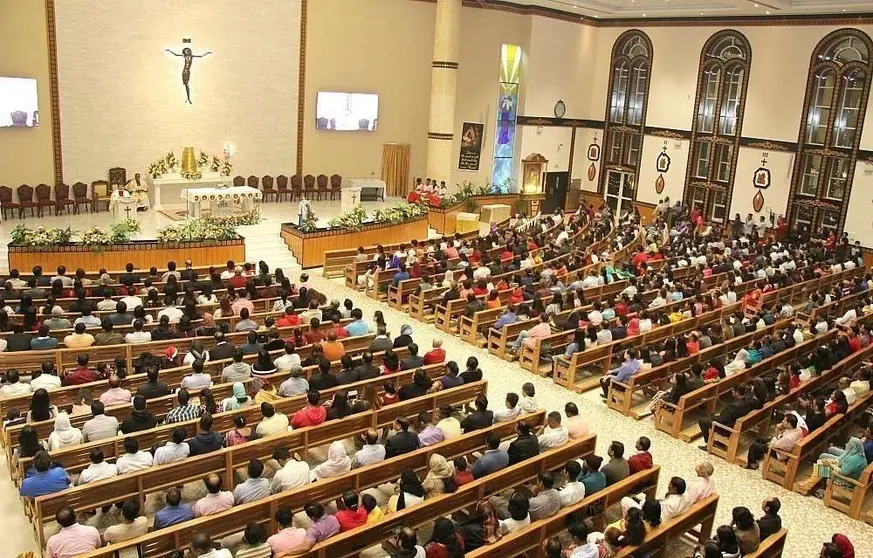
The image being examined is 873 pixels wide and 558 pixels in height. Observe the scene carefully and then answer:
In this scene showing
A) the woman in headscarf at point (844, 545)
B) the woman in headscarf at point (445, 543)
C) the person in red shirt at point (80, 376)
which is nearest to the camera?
the woman in headscarf at point (445, 543)

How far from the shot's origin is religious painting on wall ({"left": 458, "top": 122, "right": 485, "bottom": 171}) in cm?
2628

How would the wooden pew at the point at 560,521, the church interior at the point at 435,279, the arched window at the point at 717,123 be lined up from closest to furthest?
the wooden pew at the point at 560,521
the church interior at the point at 435,279
the arched window at the point at 717,123

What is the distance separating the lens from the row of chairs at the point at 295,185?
73.8ft

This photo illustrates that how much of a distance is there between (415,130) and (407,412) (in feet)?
58.2

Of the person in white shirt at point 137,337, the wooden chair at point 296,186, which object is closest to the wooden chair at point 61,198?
the wooden chair at point 296,186

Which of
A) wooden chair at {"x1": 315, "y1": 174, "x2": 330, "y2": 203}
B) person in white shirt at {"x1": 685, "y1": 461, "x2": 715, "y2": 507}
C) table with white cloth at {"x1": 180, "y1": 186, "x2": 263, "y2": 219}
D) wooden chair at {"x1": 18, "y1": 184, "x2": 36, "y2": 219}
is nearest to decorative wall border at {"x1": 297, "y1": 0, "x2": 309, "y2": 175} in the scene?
wooden chair at {"x1": 315, "y1": 174, "x2": 330, "y2": 203}

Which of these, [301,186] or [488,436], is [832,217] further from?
[488,436]

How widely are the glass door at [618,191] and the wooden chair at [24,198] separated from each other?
1857cm

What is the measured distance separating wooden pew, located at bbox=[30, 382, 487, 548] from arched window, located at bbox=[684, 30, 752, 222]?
62.4ft

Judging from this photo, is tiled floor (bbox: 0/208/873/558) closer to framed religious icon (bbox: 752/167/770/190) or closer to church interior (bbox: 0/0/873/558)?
church interior (bbox: 0/0/873/558)

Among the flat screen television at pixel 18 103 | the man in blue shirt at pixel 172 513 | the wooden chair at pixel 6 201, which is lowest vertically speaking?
the man in blue shirt at pixel 172 513

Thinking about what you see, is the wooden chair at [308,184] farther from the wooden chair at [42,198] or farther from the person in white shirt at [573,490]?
the person in white shirt at [573,490]

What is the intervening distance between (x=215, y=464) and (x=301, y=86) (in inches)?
680

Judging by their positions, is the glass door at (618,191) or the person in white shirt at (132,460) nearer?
the person in white shirt at (132,460)
